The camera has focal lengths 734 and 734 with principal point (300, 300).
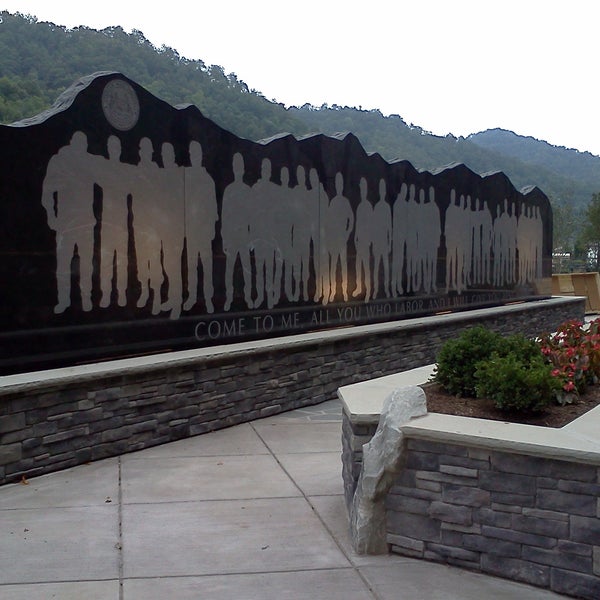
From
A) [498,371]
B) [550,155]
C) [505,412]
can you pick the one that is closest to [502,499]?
[505,412]

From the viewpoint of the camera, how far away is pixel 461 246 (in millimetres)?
12680

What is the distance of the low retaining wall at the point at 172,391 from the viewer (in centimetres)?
560

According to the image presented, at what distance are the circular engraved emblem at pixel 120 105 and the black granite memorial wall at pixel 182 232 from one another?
0.01 meters

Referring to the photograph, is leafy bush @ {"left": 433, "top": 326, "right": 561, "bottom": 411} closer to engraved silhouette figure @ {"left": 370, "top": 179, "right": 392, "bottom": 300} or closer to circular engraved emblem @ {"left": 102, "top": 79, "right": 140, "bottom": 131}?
circular engraved emblem @ {"left": 102, "top": 79, "right": 140, "bottom": 131}

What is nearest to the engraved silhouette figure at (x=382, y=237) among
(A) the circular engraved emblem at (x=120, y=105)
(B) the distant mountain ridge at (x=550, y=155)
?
(A) the circular engraved emblem at (x=120, y=105)

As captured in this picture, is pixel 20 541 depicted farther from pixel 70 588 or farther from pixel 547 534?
pixel 547 534

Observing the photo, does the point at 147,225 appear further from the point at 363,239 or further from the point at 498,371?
the point at 363,239

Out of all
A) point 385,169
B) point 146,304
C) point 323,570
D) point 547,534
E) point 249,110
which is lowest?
point 323,570

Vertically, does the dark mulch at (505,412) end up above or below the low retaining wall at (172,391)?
above

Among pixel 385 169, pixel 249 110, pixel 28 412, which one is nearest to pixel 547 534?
pixel 28 412

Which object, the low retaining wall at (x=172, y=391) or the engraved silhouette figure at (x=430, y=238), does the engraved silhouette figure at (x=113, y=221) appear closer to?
the low retaining wall at (x=172, y=391)

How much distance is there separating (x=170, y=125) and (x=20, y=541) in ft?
13.9

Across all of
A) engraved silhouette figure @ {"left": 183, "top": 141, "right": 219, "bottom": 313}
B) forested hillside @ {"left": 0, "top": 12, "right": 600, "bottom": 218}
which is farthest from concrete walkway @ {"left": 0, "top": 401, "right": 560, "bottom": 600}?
forested hillside @ {"left": 0, "top": 12, "right": 600, "bottom": 218}

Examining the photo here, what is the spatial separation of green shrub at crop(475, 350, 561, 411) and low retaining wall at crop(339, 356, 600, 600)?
29cm
